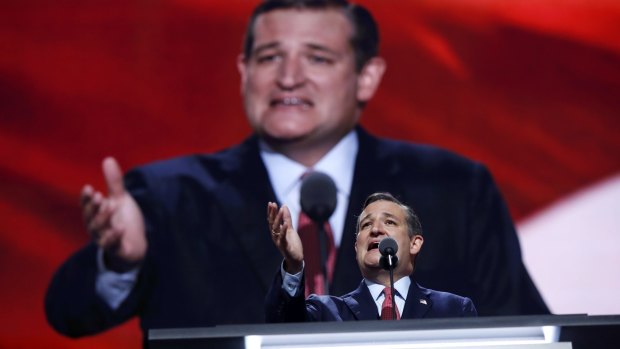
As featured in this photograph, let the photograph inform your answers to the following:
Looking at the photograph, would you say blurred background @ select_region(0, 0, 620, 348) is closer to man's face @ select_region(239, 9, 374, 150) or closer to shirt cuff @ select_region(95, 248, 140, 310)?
man's face @ select_region(239, 9, 374, 150)

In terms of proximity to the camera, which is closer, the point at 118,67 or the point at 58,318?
the point at 58,318

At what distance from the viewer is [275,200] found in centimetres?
432

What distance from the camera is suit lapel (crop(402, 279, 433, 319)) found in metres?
2.45

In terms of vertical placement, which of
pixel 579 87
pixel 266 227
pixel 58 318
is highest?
pixel 579 87

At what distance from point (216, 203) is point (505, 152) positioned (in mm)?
1280

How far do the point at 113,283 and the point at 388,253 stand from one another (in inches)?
81.4

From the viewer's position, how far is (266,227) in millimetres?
4281

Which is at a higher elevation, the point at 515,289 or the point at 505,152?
the point at 505,152

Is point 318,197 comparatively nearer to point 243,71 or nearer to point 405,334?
point 243,71

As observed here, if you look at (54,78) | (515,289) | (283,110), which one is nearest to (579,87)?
(515,289)

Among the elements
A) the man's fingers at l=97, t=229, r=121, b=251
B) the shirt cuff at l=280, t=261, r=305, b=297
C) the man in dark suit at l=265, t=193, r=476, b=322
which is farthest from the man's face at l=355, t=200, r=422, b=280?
the man's fingers at l=97, t=229, r=121, b=251

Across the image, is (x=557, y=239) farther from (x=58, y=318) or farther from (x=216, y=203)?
(x=58, y=318)

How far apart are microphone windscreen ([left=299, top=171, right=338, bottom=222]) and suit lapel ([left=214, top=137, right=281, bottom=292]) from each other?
0.85 m

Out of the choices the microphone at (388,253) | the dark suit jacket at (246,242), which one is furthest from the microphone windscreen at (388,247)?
the dark suit jacket at (246,242)
